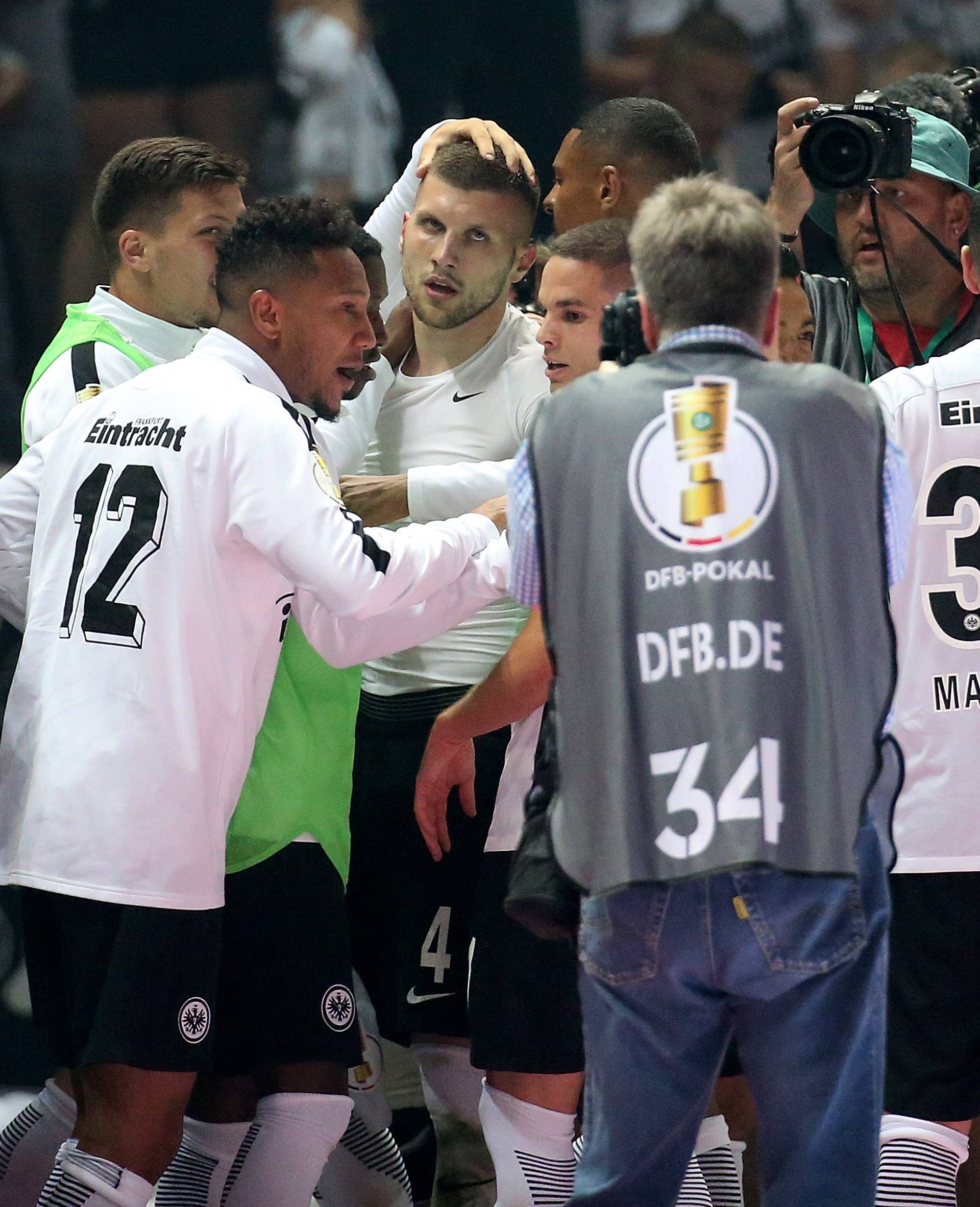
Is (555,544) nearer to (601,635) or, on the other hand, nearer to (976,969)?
(601,635)

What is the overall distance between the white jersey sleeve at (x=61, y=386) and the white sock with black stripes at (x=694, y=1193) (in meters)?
1.88

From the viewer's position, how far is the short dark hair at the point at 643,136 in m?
3.95

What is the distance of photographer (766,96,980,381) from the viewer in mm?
3430

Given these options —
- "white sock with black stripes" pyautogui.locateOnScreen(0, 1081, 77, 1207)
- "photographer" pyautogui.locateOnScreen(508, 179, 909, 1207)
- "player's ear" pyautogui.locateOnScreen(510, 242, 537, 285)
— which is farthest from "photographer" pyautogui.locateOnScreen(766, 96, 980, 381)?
"white sock with black stripes" pyautogui.locateOnScreen(0, 1081, 77, 1207)

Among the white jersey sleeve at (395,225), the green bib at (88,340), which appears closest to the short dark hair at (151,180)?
the green bib at (88,340)

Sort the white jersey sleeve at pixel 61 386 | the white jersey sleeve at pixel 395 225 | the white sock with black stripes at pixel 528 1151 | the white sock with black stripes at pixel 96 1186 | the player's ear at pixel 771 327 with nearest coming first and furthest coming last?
the player's ear at pixel 771 327 → the white sock with black stripes at pixel 96 1186 → the white sock with black stripes at pixel 528 1151 → the white jersey sleeve at pixel 61 386 → the white jersey sleeve at pixel 395 225

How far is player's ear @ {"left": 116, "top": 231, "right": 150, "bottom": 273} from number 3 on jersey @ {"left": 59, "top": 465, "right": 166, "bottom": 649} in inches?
40.7

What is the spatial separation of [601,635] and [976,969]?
44.1 inches

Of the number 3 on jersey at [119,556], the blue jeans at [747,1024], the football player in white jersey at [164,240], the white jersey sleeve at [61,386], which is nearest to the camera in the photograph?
the blue jeans at [747,1024]

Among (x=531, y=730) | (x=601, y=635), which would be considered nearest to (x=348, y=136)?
(x=531, y=730)

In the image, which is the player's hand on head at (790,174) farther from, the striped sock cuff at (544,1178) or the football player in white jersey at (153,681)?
the striped sock cuff at (544,1178)

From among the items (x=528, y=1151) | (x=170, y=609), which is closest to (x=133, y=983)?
(x=170, y=609)

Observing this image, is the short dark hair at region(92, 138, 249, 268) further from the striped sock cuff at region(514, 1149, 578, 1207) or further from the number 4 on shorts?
the striped sock cuff at region(514, 1149, 578, 1207)

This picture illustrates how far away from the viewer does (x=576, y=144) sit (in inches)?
158
